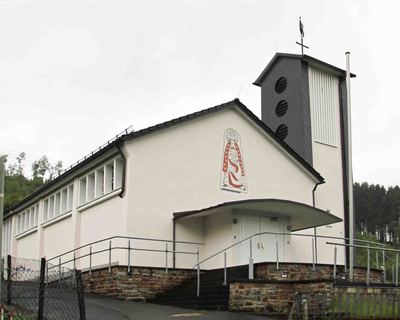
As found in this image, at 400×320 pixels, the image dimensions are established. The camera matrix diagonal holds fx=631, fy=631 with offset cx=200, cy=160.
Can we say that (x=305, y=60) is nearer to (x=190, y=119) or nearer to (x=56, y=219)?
(x=190, y=119)

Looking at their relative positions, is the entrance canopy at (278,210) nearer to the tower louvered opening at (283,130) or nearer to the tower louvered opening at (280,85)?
the tower louvered opening at (283,130)

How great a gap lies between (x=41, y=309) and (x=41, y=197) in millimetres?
20235

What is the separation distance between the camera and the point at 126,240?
22.2 meters

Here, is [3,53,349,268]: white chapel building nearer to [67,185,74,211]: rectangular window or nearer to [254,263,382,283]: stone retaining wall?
[67,185,74,211]: rectangular window

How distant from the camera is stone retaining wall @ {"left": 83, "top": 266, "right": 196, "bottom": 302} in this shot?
805 inches

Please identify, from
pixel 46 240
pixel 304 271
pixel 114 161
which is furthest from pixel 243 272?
pixel 46 240

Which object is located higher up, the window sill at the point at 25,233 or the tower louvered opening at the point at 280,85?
the tower louvered opening at the point at 280,85

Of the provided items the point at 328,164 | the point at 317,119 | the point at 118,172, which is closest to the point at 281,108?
the point at 317,119

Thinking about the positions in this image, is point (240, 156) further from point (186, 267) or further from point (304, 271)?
point (304, 271)

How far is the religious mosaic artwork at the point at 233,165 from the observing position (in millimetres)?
25625

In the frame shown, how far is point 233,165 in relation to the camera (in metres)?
26.0

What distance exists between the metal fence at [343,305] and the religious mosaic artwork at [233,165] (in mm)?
10064

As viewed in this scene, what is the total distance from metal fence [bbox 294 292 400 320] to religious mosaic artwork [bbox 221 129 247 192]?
10064 mm

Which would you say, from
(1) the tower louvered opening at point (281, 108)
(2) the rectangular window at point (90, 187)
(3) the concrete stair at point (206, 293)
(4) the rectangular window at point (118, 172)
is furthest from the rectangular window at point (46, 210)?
(1) the tower louvered opening at point (281, 108)
